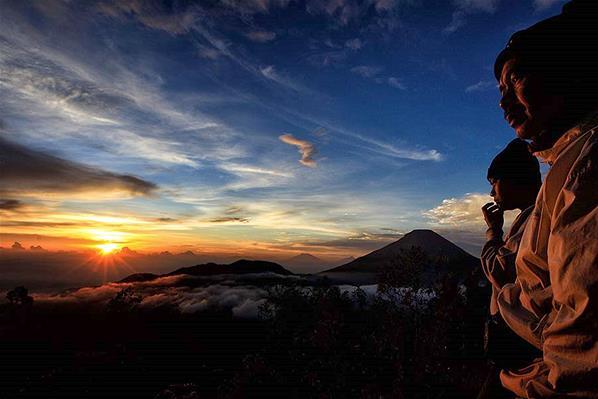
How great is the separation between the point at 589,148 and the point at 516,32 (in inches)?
51.2

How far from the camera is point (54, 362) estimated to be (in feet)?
580

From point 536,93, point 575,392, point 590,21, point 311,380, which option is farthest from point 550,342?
point 311,380

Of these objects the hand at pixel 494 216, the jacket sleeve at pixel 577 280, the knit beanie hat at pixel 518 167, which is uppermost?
the knit beanie hat at pixel 518 167

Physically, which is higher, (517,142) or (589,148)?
(517,142)

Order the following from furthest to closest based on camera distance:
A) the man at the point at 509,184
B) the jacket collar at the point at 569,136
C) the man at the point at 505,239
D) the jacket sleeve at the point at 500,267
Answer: the man at the point at 509,184, the jacket sleeve at the point at 500,267, the man at the point at 505,239, the jacket collar at the point at 569,136

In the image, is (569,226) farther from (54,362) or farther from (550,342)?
(54,362)

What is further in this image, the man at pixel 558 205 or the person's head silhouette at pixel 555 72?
the person's head silhouette at pixel 555 72

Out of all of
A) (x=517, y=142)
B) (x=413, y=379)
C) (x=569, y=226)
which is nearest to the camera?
(x=569, y=226)

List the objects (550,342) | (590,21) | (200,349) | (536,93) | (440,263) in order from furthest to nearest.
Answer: (200,349) < (440,263) < (536,93) < (590,21) < (550,342)

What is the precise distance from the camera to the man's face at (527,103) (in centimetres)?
204

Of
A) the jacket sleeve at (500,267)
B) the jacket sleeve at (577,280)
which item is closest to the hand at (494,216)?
the jacket sleeve at (500,267)

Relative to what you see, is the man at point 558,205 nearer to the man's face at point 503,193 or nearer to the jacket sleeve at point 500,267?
the jacket sleeve at point 500,267

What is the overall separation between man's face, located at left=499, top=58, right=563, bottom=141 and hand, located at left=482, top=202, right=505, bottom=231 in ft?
6.45

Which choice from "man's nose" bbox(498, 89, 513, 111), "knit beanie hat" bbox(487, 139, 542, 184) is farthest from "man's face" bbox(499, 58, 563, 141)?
"knit beanie hat" bbox(487, 139, 542, 184)
